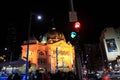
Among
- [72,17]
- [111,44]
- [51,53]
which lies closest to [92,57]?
[111,44]

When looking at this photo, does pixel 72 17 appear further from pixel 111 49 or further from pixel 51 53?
pixel 111 49

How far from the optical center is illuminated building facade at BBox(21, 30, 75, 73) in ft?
237

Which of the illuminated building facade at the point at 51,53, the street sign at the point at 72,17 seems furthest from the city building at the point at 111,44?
the street sign at the point at 72,17

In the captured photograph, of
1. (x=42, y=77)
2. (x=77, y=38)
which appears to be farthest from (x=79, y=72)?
(x=42, y=77)

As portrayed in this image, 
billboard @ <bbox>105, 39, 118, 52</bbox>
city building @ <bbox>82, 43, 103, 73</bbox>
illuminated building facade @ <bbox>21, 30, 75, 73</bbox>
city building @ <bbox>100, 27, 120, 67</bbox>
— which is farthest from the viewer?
city building @ <bbox>82, 43, 103, 73</bbox>

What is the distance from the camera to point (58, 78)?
14969 mm

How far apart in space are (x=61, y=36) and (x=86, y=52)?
27995mm

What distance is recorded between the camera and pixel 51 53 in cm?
7419

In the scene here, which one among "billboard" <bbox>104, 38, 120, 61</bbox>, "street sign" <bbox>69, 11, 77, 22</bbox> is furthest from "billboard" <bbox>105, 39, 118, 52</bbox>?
"street sign" <bbox>69, 11, 77, 22</bbox>

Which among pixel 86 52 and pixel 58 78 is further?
pixel 86 52

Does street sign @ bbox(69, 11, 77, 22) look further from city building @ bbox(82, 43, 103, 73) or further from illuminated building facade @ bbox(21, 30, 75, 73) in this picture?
city building @ bbox(82, 43, 103, 73)

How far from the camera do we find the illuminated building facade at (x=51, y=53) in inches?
2848

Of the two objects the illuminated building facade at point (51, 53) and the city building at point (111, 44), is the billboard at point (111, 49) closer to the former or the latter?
the city building at point (111, 44)

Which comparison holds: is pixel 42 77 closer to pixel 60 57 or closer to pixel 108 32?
pixel 60 57
